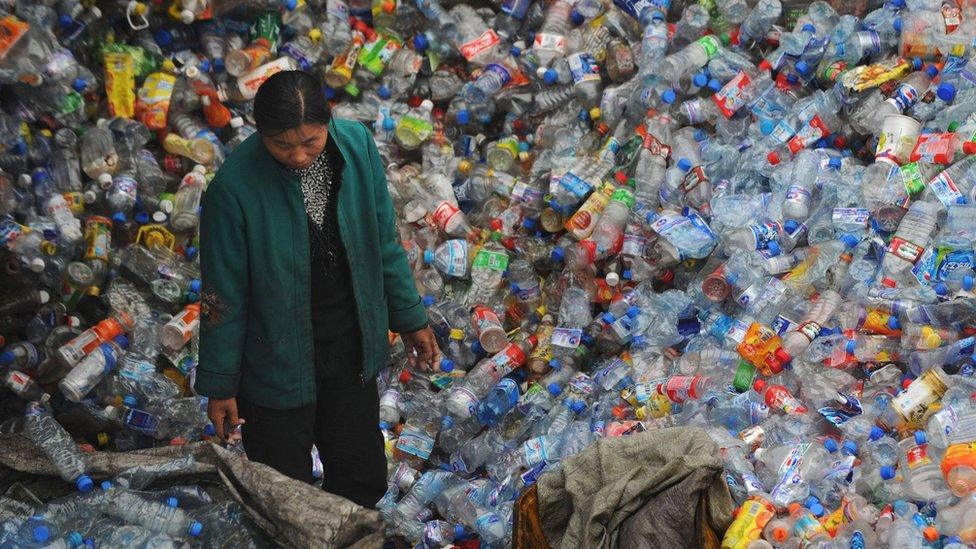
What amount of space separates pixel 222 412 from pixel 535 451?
1479mm

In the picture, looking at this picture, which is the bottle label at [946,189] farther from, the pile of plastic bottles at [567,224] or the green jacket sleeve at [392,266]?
the green jacket sleeve at [392,266]

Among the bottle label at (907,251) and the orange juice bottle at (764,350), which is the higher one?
the bottle label at (907,251)

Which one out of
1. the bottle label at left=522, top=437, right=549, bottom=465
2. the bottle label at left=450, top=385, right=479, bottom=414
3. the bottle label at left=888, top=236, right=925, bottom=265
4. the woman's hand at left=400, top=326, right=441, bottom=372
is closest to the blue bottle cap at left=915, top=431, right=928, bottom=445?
the bottle label at left=888, top=236, right=925, bottom=265

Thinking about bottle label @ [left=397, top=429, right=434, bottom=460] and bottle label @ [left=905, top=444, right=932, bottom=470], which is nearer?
bottle label @ [left=905, top=444, right=932, bottom=470]

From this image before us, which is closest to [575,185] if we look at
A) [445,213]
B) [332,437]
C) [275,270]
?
[445,213]

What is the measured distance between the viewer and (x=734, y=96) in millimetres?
5391

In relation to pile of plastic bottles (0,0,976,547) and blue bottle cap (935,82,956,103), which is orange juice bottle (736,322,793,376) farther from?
blue bottle cap (935,82,956,103)

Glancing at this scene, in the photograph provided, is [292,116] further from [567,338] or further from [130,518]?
[567,338]

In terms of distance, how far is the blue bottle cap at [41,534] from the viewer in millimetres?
3422

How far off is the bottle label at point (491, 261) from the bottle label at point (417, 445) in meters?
0.96

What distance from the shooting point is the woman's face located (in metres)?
3.18

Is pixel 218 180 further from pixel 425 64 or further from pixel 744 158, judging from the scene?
pixel 425 64

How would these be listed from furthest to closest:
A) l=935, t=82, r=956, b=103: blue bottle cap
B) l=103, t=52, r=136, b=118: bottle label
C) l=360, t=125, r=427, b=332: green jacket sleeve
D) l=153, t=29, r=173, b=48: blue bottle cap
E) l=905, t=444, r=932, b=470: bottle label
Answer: l=153, t=29, r=173, b=48: blue bottle cap, l=103, t=52, r=136, b=118: bottle label, l=935, t=82, r=956, b=103: blue bottle cap, l=905, t=444, r=932, b=470: bottle label, l=360, t=125, r=427, b=332: green jacket sleeve

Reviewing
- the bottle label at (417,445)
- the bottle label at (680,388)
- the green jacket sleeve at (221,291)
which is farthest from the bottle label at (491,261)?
the green jacket sleeve at (221,291)
